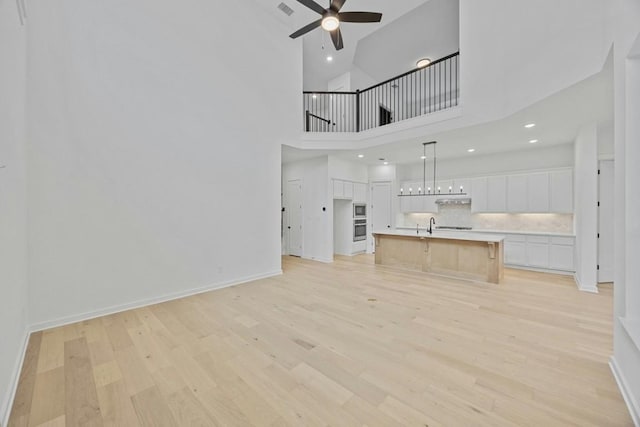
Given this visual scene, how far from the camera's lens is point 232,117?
4.66 m

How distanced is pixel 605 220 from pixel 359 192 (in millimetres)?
5320

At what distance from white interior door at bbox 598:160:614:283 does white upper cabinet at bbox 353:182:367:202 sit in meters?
5.17

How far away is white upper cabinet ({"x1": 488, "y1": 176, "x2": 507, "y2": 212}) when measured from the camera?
248 inches

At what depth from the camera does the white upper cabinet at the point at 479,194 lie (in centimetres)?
659

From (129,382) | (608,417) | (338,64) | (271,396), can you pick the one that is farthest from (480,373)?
(338,64)

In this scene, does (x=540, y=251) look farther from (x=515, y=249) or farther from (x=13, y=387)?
(x=13, y=387)

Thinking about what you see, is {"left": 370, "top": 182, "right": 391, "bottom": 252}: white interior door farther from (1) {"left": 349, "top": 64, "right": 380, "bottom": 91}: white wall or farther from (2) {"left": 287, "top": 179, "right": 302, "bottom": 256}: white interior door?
(1) {"left": 349, "top": 64, "right": 380, "bottom": 91}: white wall

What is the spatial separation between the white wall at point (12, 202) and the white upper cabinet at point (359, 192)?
6686 mm

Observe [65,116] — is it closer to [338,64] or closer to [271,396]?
[271,396]

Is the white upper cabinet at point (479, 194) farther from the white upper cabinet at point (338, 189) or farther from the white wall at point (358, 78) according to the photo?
the white wall at point (358, 78)

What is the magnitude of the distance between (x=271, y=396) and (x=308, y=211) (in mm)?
5602

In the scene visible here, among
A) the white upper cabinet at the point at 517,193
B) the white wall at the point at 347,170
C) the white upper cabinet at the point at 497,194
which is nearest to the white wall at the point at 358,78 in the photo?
the white wall at the point at 347,170

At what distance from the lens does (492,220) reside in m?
6.73

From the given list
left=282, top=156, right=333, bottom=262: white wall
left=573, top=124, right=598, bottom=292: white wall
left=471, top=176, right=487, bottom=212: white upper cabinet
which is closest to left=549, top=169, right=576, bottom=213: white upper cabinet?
left=573, top=124, right=598, bottom=292: white wall
